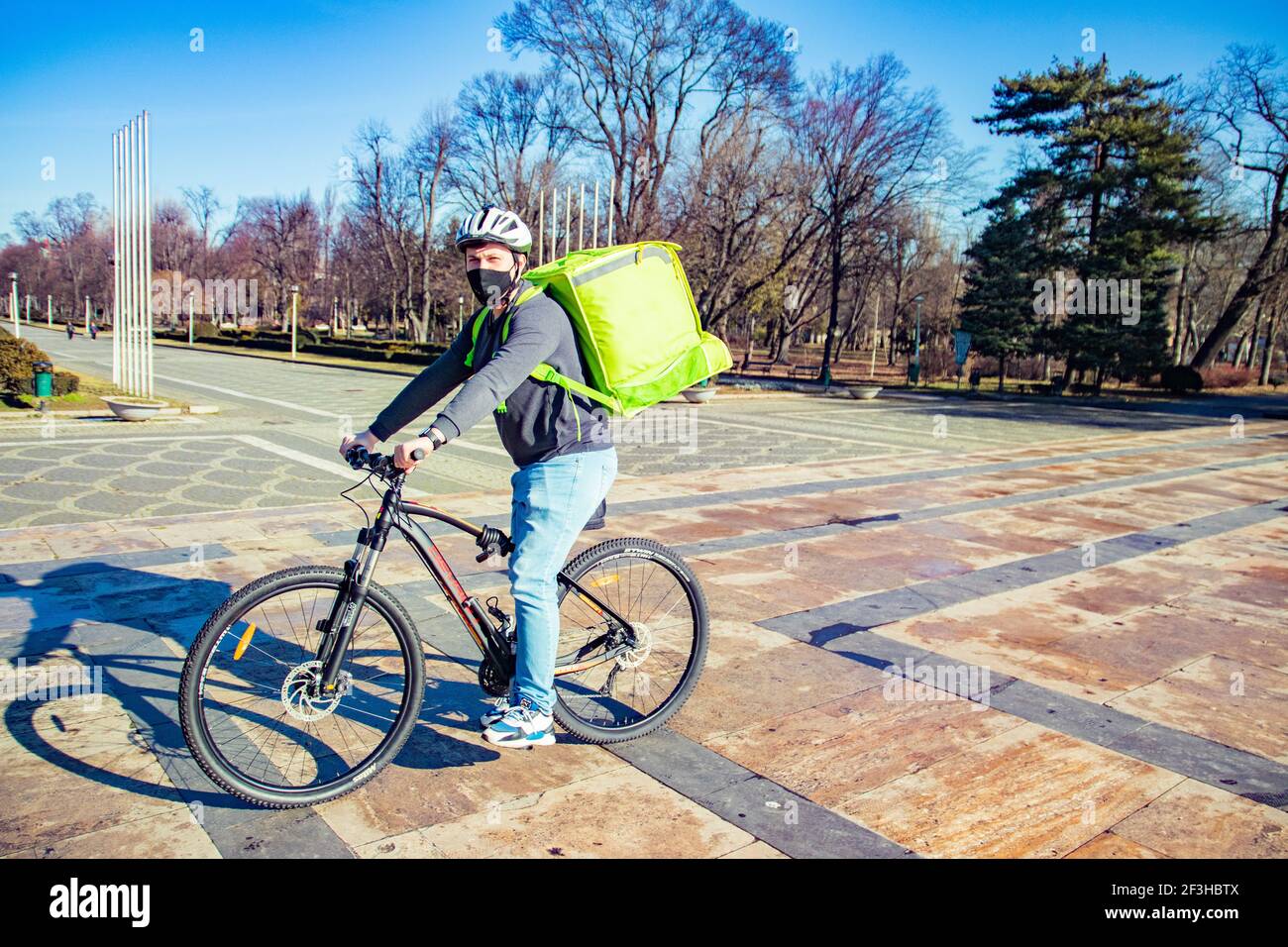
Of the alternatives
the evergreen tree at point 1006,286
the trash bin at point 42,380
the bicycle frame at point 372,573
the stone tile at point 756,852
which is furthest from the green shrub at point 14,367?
the evergreen tree at point 1006,286

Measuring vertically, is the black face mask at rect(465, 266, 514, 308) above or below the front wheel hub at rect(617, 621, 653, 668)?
above

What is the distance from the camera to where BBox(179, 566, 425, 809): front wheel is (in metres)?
2.75

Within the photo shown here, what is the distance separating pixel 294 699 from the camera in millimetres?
3006

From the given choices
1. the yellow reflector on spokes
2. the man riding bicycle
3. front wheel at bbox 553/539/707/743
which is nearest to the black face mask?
the man riding bicycle

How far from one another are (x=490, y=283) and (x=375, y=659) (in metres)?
1.57

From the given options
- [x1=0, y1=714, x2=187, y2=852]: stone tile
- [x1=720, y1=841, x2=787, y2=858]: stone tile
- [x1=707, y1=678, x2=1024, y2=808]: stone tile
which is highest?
[x1=0, y1=714, x2=187, y2=852]: stone tile

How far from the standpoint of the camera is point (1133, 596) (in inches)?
235

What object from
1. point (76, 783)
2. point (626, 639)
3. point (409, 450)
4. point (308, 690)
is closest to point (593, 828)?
point (626, 639)

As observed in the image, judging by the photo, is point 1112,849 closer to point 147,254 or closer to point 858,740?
point 858,740

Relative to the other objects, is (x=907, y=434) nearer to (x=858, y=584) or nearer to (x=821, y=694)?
(x=858, y=584)

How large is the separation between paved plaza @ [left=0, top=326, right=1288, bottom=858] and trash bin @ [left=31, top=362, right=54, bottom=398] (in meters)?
4.82

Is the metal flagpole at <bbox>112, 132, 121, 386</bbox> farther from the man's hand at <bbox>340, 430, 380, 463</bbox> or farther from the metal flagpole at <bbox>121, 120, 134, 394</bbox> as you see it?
the man's hand at <bbox>340, 430, 380, 463</bbox>

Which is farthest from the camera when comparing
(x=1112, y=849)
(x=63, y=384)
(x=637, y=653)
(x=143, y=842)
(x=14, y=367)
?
(x=63, y=384)

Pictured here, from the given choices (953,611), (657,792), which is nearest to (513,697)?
(657,792)
